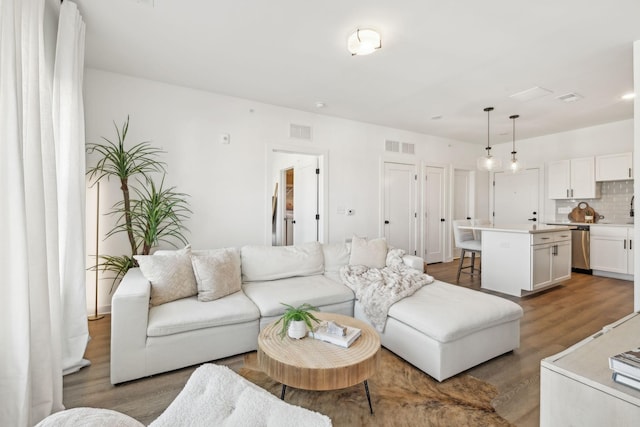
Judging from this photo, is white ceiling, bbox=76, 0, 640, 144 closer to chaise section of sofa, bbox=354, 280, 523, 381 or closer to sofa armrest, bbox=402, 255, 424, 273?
sofa armrest, bbox=402, 255, 424, 273

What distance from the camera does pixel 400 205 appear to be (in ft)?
18.2

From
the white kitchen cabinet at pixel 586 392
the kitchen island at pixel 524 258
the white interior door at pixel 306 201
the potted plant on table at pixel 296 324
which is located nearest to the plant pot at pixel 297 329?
the potted plant on table at pixel 296 324

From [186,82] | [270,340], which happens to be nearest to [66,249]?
[270,340]

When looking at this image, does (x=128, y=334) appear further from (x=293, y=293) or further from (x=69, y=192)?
(x=293, y=293)

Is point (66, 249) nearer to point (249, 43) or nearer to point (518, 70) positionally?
point (249, 43)

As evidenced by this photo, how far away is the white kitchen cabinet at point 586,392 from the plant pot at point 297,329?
1221 millimetres

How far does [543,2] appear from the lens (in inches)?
82.6

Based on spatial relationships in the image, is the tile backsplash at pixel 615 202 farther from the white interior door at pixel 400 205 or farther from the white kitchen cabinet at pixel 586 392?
the white kitchen cabinet at pixel 586 392

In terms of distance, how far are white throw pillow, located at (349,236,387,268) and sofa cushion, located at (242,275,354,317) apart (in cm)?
50

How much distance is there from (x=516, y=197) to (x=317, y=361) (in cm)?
675

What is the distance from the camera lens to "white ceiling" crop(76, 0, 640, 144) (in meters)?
2.20

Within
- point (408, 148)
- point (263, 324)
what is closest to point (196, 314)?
point (263, 324)

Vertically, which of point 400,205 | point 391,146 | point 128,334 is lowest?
point 128,334

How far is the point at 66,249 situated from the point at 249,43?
226 cm
